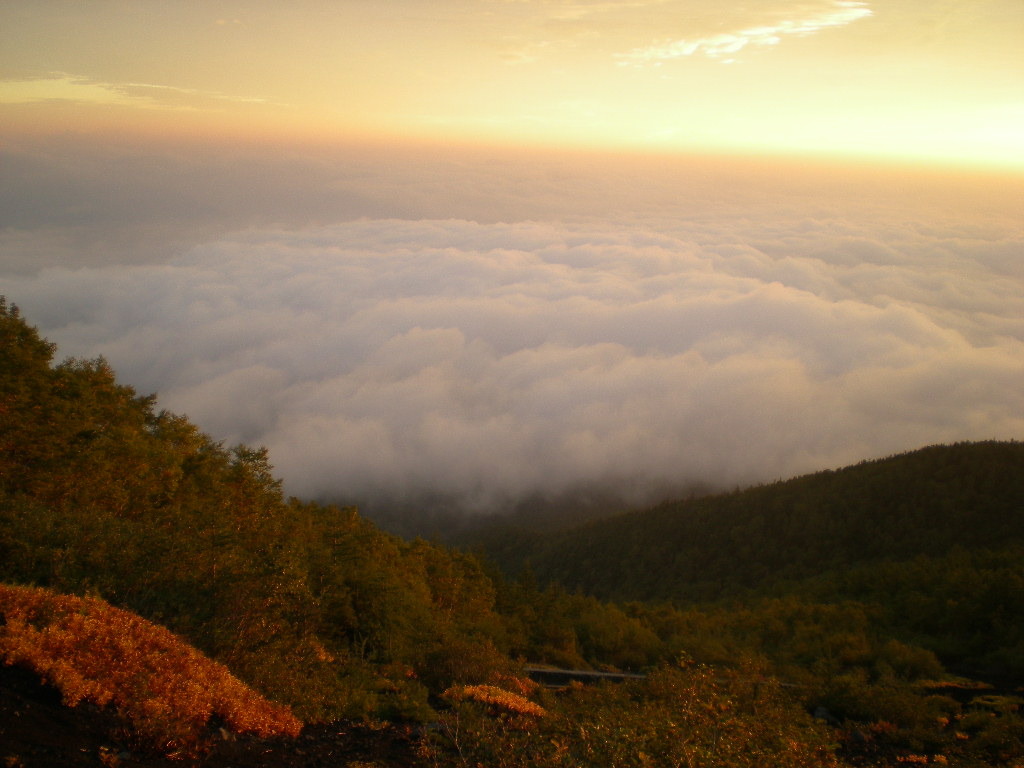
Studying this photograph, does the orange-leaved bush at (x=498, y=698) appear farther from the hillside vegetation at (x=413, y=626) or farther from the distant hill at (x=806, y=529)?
the distant hill at (x=806, y=529)

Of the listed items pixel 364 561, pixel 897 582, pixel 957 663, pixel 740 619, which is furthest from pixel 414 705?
pixel 897 582

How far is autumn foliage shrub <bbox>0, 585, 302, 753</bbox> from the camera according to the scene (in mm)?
9156

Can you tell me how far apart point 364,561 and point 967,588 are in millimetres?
34532

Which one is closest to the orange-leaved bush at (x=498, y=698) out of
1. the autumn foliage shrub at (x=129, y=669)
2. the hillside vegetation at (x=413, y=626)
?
the hillside vegetation at (x=413, y=626)

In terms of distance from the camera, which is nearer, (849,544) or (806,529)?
(849,544)

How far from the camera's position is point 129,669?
9.82 meters

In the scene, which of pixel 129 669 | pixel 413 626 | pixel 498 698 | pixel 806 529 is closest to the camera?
pixel 129 669

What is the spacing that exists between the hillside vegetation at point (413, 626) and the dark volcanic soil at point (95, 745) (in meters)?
0.53

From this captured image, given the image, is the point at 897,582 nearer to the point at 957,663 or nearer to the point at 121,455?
the point at 957,663

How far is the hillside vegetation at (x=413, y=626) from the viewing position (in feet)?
39.8

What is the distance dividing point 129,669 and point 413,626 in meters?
13.3

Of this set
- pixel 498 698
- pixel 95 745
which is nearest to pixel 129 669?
pixel 95 745

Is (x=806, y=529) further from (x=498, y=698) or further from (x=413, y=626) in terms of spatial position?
(x=498, y=698)

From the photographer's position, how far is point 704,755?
9.92 meters
